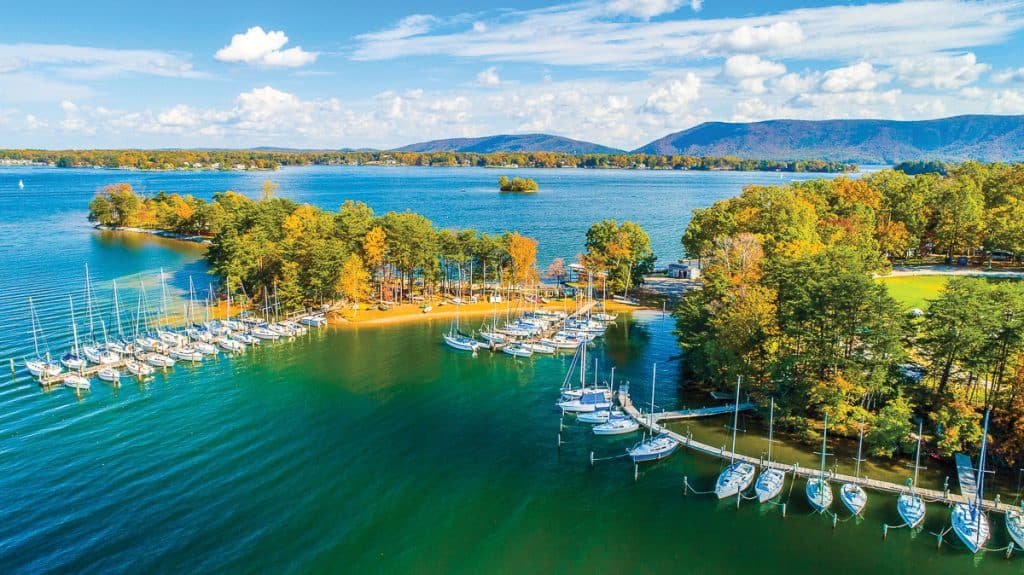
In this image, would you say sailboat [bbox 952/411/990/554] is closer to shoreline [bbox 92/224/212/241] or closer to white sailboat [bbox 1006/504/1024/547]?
white sailboat [bbox 1006/504/1024/547]

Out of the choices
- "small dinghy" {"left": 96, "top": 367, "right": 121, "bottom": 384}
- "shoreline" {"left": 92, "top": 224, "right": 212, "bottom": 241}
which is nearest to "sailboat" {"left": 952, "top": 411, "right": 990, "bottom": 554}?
"small dinghy" {"left": 96, "top": 367, "right": 121, "bottom": 384}

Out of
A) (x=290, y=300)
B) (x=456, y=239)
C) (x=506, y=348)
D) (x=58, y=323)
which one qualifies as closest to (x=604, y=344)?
(x=506, y=348)

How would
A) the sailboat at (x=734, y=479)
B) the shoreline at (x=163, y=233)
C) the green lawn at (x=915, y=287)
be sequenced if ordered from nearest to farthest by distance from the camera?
the sailboat at (x=734, y=479) → the green lawn at (x=915, y=287) → the shoreline at (x=163, y=233)

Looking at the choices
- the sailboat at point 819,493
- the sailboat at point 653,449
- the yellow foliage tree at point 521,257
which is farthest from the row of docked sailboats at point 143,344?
the sailboat at point 819,493

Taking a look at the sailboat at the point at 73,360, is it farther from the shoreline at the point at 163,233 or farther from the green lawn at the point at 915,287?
the green lawn at the point at 915,287

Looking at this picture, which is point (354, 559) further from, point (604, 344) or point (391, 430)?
point (604, 344)

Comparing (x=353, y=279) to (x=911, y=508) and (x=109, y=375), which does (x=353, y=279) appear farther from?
(x=911, y=508)
